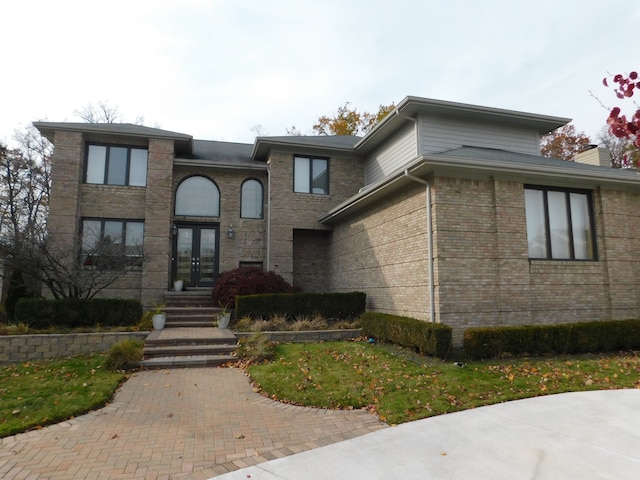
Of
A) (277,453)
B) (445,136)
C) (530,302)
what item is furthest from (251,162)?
(277,453)

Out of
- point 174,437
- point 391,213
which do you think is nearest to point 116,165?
point 391,213

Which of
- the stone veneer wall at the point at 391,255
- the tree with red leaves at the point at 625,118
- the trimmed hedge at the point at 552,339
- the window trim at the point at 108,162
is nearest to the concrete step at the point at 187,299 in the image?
the window trim at the point at 108,162

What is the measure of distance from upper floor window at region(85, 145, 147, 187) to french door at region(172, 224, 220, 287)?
7.82 ft

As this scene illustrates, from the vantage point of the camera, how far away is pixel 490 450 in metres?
3.82

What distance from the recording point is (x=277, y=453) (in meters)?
3.88

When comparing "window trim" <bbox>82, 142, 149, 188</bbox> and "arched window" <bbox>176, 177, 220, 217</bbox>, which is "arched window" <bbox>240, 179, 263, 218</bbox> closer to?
"arched window" <bbox>176, 177, 220, 217</bbox>

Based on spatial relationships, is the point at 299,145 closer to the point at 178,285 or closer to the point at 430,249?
the point at 178,285

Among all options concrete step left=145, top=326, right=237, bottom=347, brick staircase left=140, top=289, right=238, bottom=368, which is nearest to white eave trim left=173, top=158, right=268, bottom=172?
brick staircase left=140, top=289, right=238, bottom=368

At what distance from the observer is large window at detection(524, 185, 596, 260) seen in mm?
9742

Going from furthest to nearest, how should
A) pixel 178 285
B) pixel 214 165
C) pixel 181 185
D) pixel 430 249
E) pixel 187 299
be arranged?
pixel 181 185 < pixel 214 165 < pixel 178 285 < pixel 187 299 < pixel 430 249

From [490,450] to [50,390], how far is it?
6.25 metres

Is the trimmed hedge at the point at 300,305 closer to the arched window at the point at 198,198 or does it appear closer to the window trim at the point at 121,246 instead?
the window trim at the point at 121,246

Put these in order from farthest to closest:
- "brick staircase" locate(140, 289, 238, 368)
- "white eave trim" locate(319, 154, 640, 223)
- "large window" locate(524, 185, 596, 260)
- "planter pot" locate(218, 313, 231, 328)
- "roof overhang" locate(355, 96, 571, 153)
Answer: "roof overhang" locate(355, 96, 571, 153)
"planter pot" locate(218, 313, 231, 328)
"large window" locate(524, 185, 596, 260)
"white eave trim" locate(319, 154, 640, 223)
"brick staircase" locate(140, 289, 238, 368)

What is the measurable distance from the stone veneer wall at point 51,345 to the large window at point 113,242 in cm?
291
